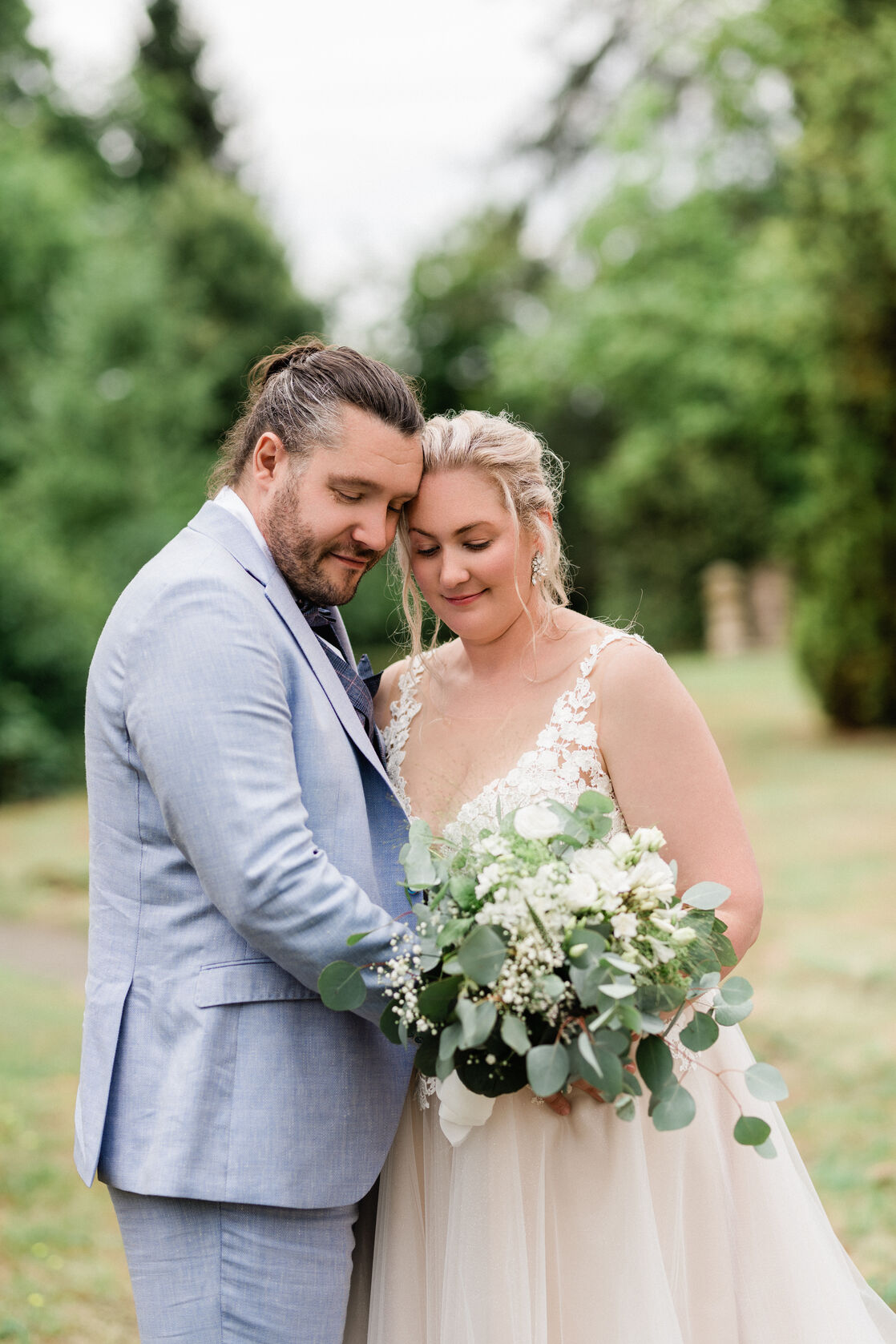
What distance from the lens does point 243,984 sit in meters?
2.18

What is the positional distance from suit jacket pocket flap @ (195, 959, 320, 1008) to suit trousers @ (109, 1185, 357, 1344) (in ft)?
1.23

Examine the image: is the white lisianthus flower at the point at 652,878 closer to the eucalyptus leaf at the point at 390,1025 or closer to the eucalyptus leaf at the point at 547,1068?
the eucalyptus leaf at the point at 547,1068

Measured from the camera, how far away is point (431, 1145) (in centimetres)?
248

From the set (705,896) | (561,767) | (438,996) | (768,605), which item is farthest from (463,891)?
(768,605)

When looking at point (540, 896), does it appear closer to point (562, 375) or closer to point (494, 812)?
point (494, 812)

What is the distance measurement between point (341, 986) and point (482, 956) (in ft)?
0.87

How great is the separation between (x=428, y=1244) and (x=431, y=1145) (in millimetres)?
192

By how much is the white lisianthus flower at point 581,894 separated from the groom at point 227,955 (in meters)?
0.33

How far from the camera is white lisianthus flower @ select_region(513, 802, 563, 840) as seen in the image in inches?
81.7

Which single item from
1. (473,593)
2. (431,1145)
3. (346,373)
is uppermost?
(346,373)

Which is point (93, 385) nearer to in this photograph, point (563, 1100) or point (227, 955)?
point (227, 955)

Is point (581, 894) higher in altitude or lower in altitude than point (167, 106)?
lower

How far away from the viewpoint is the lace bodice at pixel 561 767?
261 cm

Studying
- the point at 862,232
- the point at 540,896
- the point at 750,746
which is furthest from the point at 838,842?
the point at 540,896
